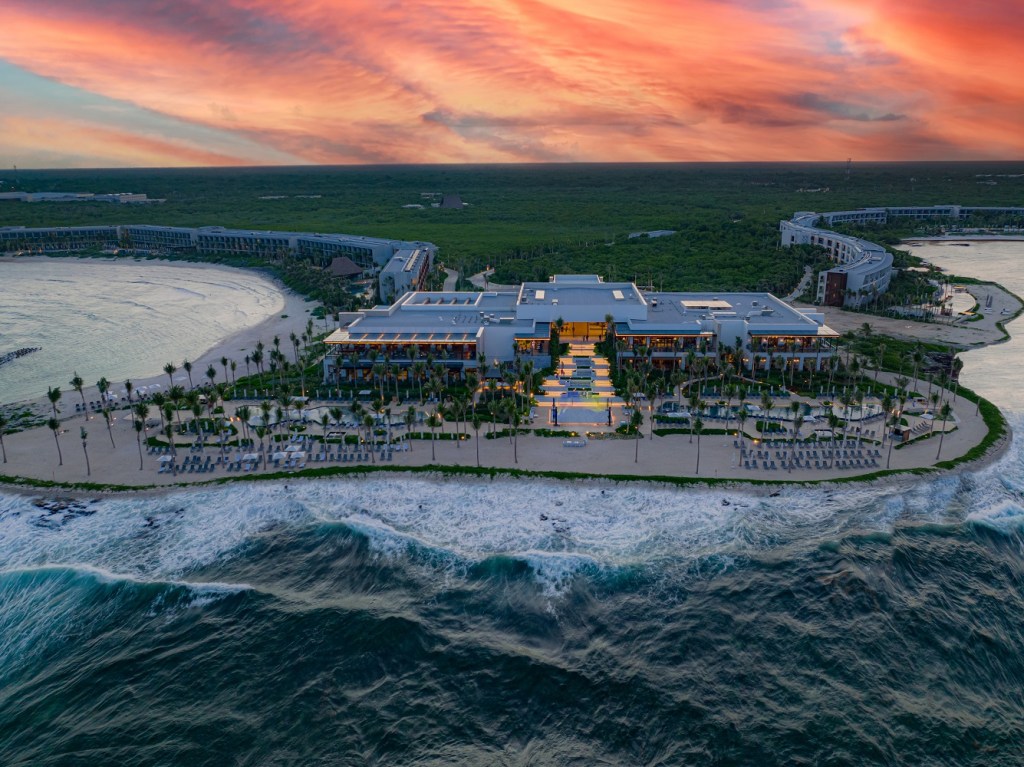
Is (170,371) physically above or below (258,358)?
below

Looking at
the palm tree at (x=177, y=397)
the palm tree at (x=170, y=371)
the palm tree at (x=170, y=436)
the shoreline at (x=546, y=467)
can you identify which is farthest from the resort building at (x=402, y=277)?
the palm tree at (x=170, y=436)

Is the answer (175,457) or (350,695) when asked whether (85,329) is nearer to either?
(175,457)

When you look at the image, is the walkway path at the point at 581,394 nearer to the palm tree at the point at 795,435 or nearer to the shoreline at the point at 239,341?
the palm tree at the point at 795,435

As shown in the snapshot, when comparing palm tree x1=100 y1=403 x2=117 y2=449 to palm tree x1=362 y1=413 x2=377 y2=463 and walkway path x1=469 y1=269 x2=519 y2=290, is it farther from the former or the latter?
walkway path x1=469 y1=269 x2=519 y2=290

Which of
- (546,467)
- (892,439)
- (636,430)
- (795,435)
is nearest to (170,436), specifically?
(546,467)

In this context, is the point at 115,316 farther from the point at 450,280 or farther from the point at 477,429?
the point at 477,429

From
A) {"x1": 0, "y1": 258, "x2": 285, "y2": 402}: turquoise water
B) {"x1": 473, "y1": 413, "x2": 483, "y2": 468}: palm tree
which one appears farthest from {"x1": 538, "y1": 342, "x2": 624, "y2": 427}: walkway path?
{"x1": 0, "y1": 258, "x2": 285, "y2": 402}: turquoise water

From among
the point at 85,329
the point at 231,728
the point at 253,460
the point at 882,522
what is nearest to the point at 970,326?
the point at 882,522
